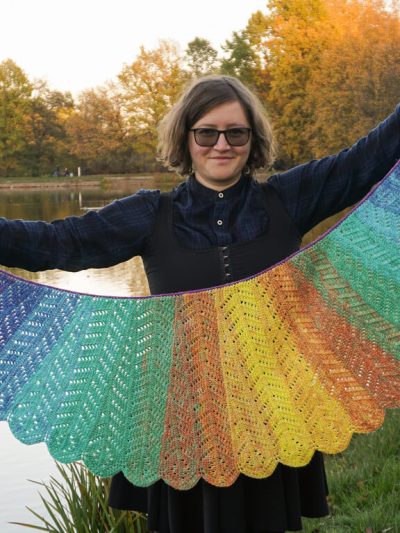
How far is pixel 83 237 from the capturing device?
2324 mm

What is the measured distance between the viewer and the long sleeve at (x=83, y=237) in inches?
88.9

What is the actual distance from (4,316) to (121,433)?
494mm

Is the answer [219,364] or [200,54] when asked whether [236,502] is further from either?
[200,54]

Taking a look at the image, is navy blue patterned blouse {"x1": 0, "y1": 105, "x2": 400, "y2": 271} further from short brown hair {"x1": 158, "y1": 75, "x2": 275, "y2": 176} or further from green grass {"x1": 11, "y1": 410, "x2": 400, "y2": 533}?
green grass {"x1": 11, "y1": 410, "x2": 400, "y2": 533}

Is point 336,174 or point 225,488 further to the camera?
point 336,174

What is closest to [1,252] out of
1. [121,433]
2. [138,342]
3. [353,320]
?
[138,342]

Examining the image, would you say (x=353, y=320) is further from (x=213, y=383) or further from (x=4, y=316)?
(x=4, y=316)

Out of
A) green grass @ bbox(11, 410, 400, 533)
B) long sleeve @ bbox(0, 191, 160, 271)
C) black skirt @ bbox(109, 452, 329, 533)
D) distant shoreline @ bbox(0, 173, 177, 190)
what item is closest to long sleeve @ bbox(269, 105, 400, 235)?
long sleeve @ bbox(0, 191, 160, 271)

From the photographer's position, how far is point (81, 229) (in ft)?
7.61

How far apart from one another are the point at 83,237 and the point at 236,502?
Answer: 861 millimetres

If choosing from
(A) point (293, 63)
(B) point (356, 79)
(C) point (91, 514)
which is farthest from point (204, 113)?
(A) point (293, 63)

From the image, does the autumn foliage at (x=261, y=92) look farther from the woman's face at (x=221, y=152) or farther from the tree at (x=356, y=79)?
the woman's face at (x=221, y=152)

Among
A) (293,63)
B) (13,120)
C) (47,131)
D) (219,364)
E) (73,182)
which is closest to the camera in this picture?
(219,364)

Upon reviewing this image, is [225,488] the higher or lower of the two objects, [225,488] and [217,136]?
the lower
